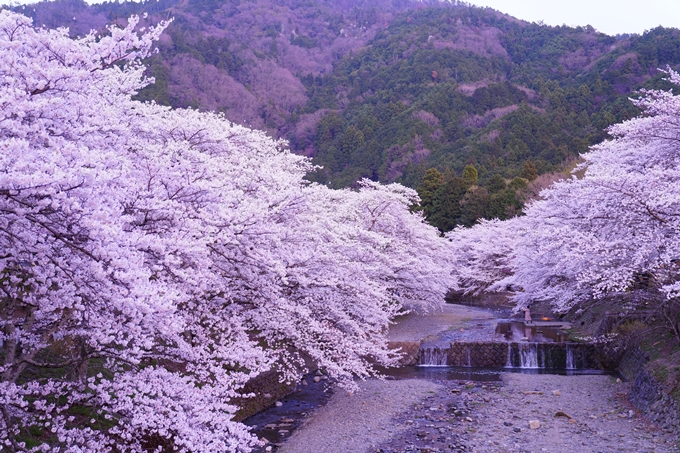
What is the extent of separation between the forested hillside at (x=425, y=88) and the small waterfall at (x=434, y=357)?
22.7m

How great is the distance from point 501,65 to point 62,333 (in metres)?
97.6

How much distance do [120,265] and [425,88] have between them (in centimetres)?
8242

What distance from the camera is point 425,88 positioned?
8256cm

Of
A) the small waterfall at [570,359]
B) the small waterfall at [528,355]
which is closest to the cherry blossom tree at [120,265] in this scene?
the small waterfall at [528,355]

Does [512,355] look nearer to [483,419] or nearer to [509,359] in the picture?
[509,359]

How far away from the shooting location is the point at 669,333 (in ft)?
43.2

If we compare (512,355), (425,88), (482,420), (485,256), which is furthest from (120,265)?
(425,88)

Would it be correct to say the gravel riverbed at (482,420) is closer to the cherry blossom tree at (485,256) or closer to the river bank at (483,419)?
the river bank at (483,419)

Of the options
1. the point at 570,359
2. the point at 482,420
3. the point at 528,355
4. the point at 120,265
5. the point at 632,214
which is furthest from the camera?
the point at 528,355

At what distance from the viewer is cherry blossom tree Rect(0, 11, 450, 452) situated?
4.34m

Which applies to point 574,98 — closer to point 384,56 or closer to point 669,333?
point 384,56

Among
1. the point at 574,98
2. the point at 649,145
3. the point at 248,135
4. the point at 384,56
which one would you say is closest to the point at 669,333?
the point at 649,145

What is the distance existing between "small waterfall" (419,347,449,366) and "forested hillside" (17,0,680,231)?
2274cm

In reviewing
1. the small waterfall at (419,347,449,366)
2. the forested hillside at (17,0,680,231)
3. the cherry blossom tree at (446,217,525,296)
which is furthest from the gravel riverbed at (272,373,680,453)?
the forested hillside at (17,0,680,231)
